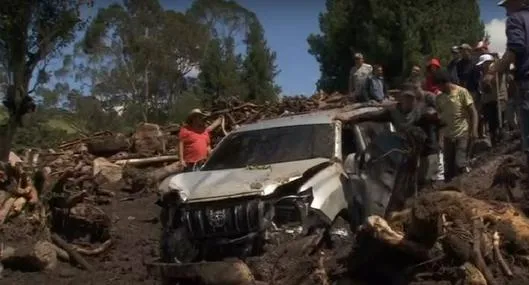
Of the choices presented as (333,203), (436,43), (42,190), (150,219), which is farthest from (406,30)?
(333,203)

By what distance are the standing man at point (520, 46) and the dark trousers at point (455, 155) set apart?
3.98m

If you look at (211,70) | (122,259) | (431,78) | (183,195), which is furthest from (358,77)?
(211,70)

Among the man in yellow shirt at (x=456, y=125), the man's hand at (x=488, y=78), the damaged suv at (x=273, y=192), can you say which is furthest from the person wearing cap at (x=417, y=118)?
the man's hand at (x=488, y=78)

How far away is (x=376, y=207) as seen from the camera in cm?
898

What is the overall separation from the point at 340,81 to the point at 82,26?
1951cm

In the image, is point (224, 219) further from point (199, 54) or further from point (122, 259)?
point (199, 54)

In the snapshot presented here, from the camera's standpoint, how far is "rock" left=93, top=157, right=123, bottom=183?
18.1 m

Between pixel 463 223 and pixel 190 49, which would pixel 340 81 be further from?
pixel 463 223

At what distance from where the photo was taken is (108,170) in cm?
1833

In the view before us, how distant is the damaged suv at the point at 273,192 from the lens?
830 cm

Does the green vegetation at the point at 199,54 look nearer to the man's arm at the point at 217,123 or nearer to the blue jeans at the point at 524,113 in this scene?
the man's arm at the point at 217,123

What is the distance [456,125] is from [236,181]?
387cm

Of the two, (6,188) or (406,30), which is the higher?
(406,30)

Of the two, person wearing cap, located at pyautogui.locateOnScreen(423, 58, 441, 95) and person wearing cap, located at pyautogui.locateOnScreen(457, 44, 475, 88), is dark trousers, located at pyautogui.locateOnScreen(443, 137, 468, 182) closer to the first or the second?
person wearing cap, located at pyautogui.locateOnScreen(423, 58, 441, 95)
